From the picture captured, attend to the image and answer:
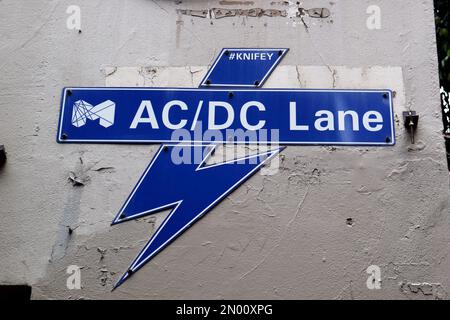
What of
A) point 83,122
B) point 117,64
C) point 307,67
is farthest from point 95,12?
point 307,67


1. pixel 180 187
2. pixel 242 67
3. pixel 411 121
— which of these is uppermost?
pixel 242 67

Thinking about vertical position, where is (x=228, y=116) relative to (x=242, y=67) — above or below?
below

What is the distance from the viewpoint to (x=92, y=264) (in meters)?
4.38

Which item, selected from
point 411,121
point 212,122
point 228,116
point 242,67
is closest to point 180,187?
point 212,122

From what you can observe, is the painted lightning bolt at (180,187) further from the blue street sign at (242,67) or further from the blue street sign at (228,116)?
the blue street sign at (242,67)

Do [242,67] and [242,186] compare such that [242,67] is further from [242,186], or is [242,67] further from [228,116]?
[242,186]

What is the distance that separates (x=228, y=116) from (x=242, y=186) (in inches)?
22.5

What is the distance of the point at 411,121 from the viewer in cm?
470

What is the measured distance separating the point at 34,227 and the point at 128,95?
1.21 meters

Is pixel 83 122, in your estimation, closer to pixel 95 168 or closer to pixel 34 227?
pixel 95 168

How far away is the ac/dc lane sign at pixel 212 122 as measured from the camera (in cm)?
461

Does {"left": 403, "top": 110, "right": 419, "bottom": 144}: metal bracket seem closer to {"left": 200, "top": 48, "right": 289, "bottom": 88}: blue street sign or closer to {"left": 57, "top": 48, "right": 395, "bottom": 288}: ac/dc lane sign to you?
{"left": 57, "top": 48, "right": 395, "bottom": 288}: ac/dc lane sign

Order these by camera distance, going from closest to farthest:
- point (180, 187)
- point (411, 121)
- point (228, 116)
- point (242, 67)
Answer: point (180, 187) < point (411, 121) < point (228, 116) < point (242, 67)

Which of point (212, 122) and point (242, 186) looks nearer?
point (242, 186)
